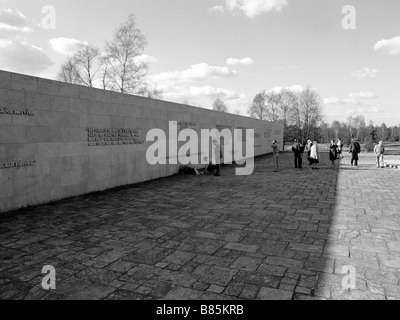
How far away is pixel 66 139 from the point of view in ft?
26.8

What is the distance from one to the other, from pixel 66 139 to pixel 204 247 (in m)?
5.33

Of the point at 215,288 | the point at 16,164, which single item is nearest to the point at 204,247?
the point at 215,288

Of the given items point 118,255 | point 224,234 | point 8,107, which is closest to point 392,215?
point 224,234

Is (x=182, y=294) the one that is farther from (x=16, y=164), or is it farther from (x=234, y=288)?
(x=16, y=164)

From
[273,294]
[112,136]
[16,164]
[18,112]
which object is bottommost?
[273,294]

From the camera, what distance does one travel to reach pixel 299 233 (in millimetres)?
5449

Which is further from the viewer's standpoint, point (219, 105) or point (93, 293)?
point (219, 105)

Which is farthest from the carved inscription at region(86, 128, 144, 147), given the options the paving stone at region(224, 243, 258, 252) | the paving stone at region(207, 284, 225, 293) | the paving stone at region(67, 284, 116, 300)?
the paving stone at region(207, 284, 225, 293)

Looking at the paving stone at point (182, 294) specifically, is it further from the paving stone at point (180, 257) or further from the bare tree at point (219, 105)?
the bare tree at point (219, 105)

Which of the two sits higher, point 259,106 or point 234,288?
point 259,106

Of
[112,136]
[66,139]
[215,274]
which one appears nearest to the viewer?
[215,274]

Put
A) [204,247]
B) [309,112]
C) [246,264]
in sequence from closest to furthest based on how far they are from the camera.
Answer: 1. [246,264]
2. [204,247]
3. [309,112]

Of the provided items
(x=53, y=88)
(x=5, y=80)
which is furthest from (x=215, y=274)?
(x=53, y=88)

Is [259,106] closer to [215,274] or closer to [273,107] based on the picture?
[273,107]
